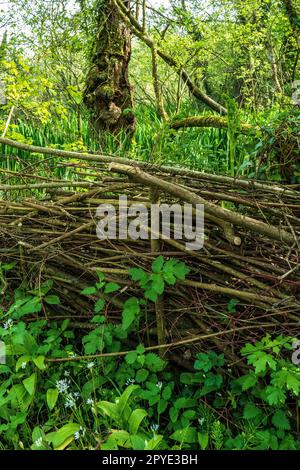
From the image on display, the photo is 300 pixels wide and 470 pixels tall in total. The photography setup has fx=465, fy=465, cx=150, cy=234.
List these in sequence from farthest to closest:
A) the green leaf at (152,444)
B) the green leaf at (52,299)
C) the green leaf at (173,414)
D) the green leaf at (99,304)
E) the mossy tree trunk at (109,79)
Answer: the mossy tree trunk at (109,79)
the green leaf at (52,299)
the green leaf at (99,304)
the green leaf at (173,414)
the green leaf at (152,444)

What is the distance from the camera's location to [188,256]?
1994 mm

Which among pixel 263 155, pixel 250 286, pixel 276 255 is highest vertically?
pixel 263 155

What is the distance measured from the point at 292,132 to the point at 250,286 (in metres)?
1.03

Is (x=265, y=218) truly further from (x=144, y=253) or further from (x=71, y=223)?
(x=71, y=223)

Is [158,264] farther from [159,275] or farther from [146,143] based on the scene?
[146,143]

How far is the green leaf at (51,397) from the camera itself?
1.88 metres

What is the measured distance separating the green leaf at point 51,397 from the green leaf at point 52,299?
421 mm

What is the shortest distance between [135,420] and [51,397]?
1.40 feet

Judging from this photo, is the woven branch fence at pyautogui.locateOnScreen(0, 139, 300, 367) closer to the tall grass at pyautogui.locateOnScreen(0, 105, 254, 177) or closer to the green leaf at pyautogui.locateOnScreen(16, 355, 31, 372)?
the green leaf at pyautogui.locateOnScreen(16, 355, 31, 372)

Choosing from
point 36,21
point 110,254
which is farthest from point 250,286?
point 36,21

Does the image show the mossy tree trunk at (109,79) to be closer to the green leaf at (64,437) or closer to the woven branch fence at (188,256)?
the woven branch fence at (188,256)

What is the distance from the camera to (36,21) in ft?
31.2

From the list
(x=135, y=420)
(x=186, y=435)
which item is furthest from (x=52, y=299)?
(x=186, y=435)

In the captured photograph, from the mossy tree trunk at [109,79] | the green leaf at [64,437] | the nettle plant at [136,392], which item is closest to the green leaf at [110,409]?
the nettle plant at [136,392]
